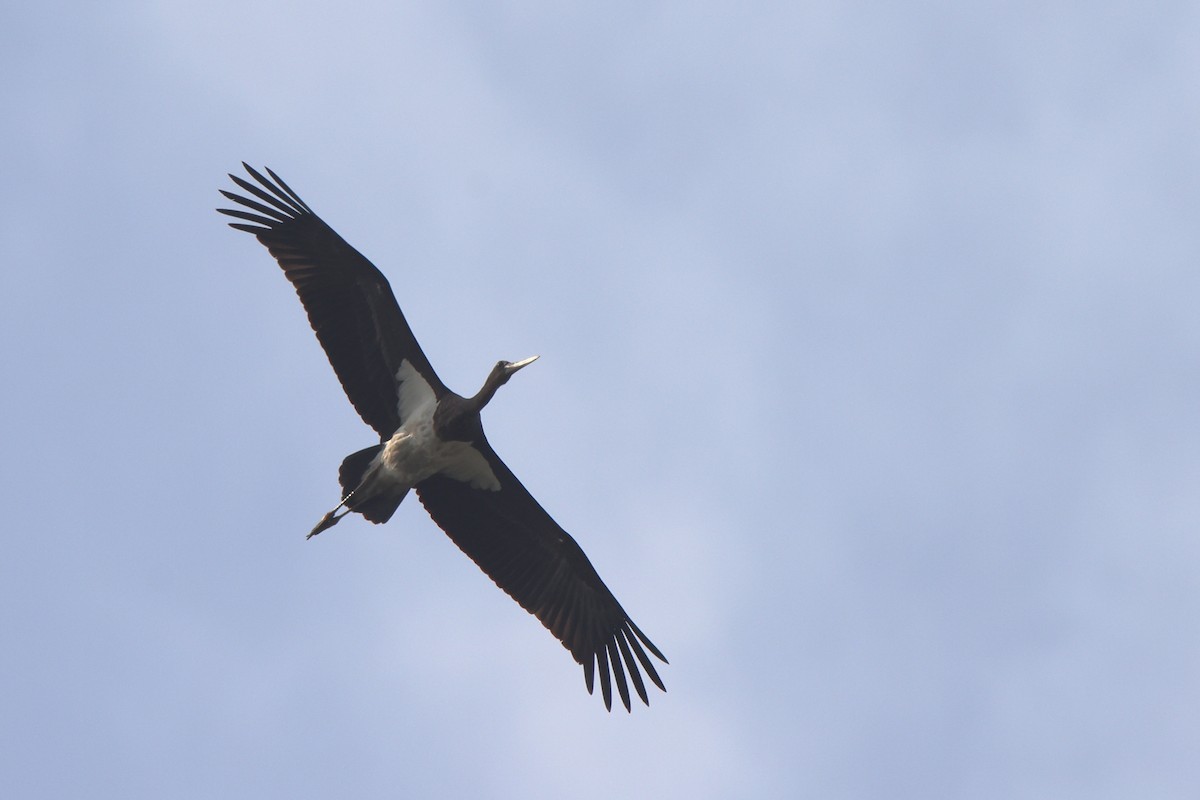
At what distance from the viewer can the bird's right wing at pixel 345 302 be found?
19125 mm

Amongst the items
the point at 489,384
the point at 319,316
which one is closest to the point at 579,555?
the point at 489,384

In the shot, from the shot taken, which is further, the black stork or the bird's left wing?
the bird's left wing

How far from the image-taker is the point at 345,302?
19.2m

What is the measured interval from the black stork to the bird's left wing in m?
0.01

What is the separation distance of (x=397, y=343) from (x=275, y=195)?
226 cm

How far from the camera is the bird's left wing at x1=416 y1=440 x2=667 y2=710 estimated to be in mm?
19875

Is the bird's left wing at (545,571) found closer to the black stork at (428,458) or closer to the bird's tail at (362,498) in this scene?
the black stork at (428,458)

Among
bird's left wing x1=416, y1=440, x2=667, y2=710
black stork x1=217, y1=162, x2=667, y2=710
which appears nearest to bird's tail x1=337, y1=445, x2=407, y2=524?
black stork x1=217, y1=162, x2=667, y2=710

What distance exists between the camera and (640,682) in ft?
65.0

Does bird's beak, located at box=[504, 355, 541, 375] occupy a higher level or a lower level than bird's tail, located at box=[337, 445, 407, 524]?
higher

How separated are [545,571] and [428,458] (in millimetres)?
2218

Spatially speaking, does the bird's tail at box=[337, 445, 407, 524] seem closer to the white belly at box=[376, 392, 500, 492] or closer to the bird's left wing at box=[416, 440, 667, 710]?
the white belly at box=[376, 392, 500, 492]

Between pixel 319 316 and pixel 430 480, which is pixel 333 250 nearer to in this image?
pixel 319 316

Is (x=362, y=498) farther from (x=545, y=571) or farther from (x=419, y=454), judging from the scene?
(x=545, y=571)
